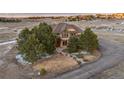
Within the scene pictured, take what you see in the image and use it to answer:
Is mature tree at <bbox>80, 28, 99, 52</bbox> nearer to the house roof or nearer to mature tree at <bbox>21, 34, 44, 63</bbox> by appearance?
the house roof

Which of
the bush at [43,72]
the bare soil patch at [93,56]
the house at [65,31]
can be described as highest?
the house at [65,31]

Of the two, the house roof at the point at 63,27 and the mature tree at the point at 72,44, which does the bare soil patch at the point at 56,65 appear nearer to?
the mature tree at the point at 72,44

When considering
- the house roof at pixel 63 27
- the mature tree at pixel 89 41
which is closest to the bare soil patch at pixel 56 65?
the mature tree at pixel 89 41

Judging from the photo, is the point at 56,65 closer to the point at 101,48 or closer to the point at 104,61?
the point at 104,61

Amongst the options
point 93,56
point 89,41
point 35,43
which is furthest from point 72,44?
point 35,43
